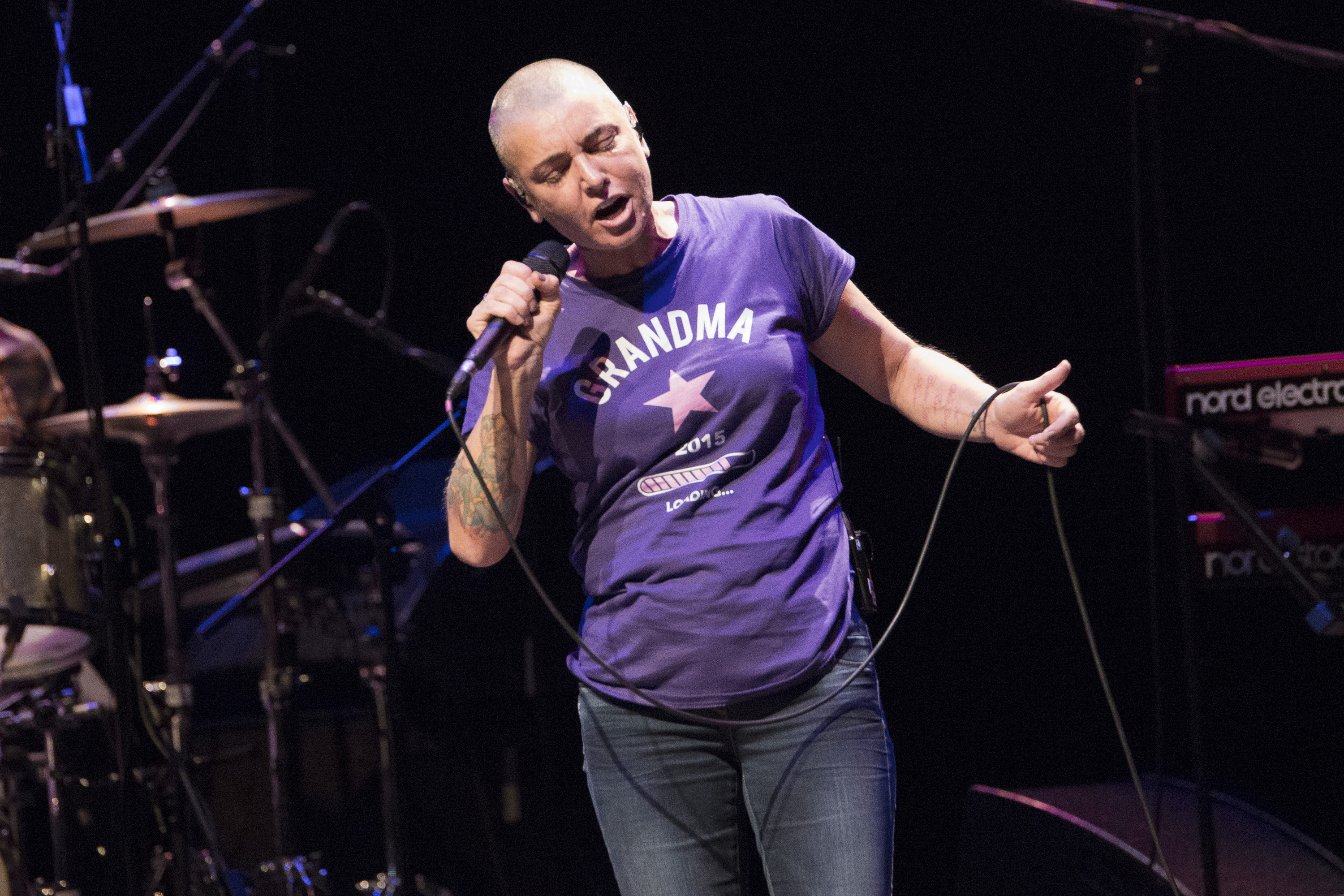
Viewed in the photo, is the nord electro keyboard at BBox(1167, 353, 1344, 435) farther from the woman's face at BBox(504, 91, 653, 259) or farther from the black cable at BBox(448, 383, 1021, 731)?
the woman's face at BBox(504, 91, 653, 259)

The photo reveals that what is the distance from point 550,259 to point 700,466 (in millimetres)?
347

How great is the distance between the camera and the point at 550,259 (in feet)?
5.52

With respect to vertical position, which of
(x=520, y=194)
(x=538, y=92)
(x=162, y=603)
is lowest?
(x=162, y=603)

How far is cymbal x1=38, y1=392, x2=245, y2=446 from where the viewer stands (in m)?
3.66

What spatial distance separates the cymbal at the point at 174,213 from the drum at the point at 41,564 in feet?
2.28

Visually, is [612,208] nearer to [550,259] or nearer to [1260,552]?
[550,259]

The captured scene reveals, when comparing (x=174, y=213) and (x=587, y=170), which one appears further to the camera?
(x=174, y=213)

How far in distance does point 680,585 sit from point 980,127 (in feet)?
7.66

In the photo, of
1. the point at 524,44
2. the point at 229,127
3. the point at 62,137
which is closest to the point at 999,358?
the point at 524,44

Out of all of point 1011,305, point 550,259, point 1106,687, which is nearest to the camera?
point 550,259

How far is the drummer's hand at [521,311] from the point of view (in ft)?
5.16

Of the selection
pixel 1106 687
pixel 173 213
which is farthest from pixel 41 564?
pixel 1106 687

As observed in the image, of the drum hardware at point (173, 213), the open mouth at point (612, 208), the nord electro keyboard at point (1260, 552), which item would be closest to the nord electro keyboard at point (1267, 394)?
the nord electro keyboard at point (1260, 552)

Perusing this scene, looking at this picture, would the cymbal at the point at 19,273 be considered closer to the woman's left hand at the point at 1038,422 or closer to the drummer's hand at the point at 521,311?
the drummer's hand at the point at 521,311
